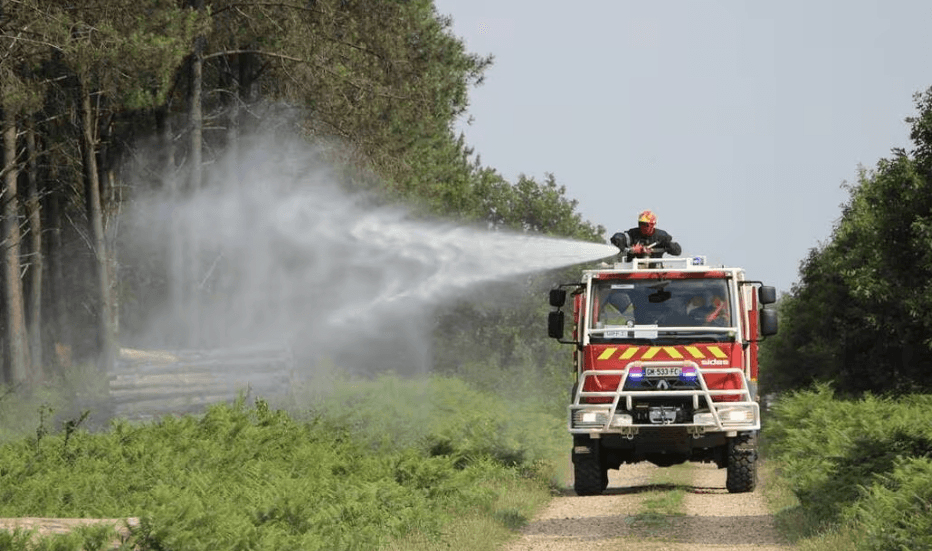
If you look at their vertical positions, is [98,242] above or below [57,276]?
above

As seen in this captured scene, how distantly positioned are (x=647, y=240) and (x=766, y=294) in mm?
2423

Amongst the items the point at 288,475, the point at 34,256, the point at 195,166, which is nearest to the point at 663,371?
the point at 288,475

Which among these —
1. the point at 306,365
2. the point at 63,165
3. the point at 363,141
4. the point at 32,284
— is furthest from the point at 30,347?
the point at 363,141

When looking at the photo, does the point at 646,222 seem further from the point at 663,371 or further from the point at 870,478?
the point at 870,478

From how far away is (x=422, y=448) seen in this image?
22.3m

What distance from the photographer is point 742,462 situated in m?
19.6

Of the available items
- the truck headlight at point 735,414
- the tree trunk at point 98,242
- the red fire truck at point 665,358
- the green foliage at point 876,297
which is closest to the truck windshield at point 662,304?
the red fire truck at point 665,358

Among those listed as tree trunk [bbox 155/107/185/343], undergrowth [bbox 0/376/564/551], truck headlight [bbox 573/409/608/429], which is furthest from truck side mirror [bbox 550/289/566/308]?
tree trunk [bbox 155/107/185/343]

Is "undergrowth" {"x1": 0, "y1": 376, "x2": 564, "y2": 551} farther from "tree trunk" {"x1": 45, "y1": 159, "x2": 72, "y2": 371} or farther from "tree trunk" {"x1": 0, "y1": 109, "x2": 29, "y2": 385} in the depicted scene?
"tree trunk" {"x1": 45, "y1": 159, "x2": 72, "y2": 371}

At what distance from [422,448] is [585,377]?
154 inches

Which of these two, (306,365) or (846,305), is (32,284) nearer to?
(306,365)

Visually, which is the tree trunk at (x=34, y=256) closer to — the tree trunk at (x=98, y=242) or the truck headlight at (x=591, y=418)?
the tree trunk at (x=98, y=242)

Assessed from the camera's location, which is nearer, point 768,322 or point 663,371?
point 768,322

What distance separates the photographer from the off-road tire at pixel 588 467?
19.7 metres
